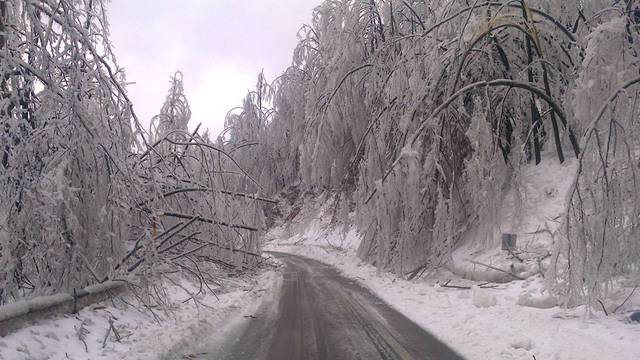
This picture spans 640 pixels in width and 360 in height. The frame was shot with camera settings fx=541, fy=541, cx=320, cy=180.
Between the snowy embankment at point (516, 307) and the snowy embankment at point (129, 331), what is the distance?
11.1 feet

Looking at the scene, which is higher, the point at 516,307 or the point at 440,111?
the point at 440,111

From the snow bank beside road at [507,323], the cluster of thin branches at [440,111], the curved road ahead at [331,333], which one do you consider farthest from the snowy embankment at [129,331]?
the cluster of thin branches at [440,111]

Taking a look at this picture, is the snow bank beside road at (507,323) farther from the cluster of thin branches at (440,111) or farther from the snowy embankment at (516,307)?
the cluster of thin branches at (440,111)

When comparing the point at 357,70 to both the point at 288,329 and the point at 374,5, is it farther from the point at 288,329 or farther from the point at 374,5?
the point at 288,329

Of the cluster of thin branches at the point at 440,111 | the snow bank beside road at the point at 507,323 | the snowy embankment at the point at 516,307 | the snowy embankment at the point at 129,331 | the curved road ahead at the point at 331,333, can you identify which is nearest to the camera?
the snowy embankment at the point at 129,331

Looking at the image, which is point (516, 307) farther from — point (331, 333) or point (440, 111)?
point (440, 111)

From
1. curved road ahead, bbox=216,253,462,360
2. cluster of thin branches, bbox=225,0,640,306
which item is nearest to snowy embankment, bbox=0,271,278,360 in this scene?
curved road ahead, bbox=216,253,462,360

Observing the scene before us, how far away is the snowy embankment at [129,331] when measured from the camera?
5809 mm

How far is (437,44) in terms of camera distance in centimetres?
1331

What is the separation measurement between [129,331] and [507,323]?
5380mm

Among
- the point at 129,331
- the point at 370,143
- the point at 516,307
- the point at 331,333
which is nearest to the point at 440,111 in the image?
the point at 370,143

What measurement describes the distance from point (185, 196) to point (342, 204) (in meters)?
7.64

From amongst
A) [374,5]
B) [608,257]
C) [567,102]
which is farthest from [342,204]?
[608,257]

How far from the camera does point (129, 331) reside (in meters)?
7.33
